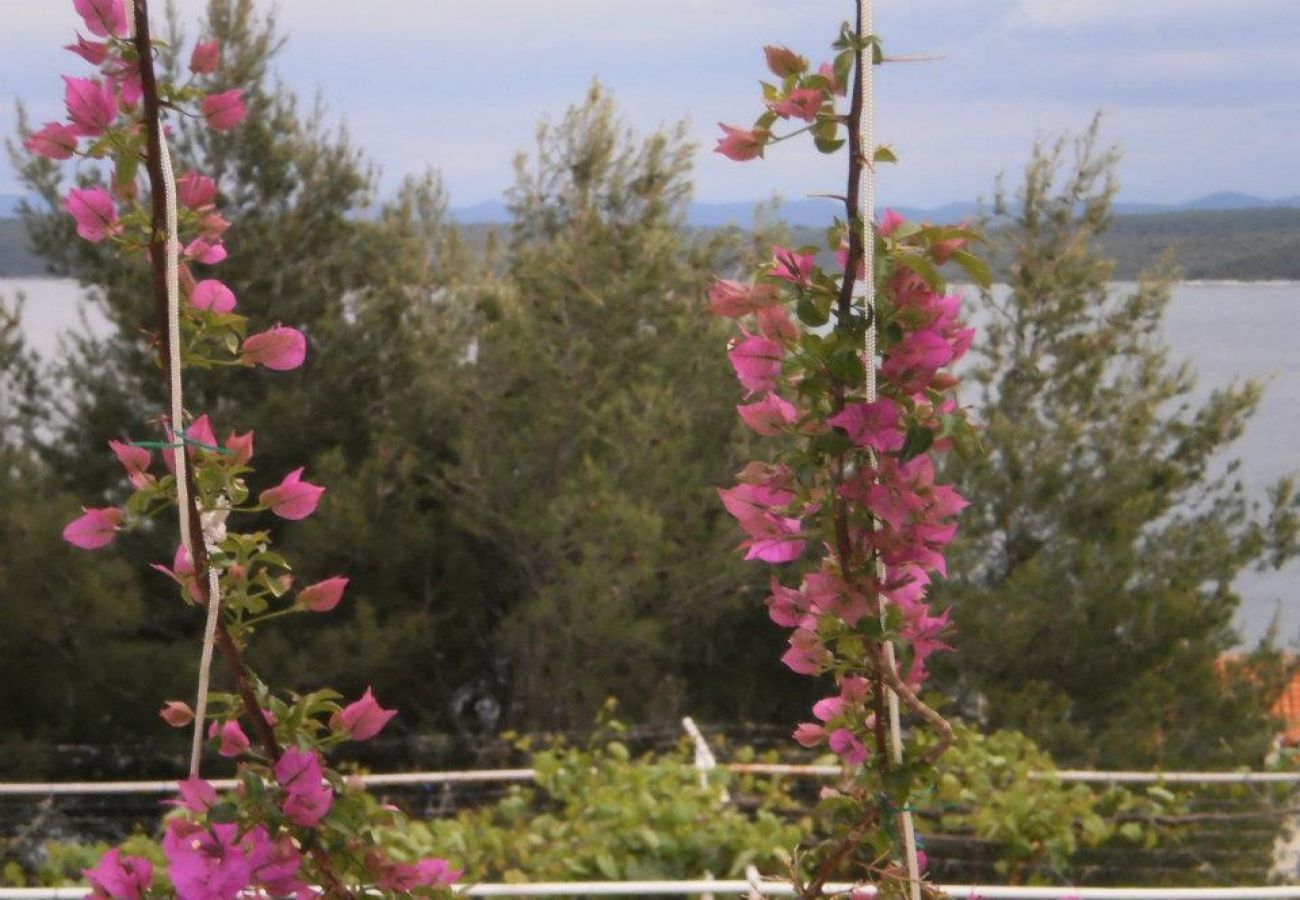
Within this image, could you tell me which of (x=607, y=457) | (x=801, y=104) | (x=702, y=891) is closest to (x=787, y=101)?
(x=801, y=104)

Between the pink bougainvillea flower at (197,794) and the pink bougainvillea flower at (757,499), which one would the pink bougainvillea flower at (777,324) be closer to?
the pink bougainvillea flower at (757,499)

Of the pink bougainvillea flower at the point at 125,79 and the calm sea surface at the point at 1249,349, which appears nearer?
the pink bougainvillea flower at the point at 125,79

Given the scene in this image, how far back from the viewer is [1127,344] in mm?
7527

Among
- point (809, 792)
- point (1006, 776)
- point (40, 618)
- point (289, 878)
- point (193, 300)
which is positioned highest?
point (193, 300)

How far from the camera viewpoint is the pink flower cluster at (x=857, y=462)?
0.62 m

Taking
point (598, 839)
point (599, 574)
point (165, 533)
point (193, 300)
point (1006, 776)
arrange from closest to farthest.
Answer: point (193, 300)
point (598, 839)
point (1006, 776)
point (599, 574)
point (165, 533)

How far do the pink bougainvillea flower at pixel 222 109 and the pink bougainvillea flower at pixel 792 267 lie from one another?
0.25m

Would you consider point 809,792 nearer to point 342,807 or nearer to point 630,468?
point 342,807

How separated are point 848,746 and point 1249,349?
8.78 m

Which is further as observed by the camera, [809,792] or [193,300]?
[809,792]

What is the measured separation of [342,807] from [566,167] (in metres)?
6.52

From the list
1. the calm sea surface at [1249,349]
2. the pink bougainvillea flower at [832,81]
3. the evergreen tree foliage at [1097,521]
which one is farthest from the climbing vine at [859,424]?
the calm sea surface at [1249,349]

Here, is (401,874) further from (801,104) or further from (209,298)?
(801,104)

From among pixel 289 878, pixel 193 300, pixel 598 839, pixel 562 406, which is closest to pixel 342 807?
pixel 289 878
